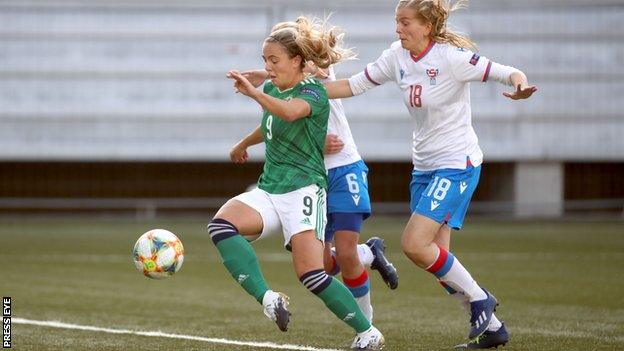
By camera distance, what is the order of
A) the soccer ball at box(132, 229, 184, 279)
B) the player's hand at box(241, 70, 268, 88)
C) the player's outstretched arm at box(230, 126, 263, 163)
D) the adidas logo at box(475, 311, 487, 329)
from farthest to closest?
the player's hand at box(241, 70, 268, 88), the player's outstretched arm at box(230, 126, 263, 163), the adidas logo at box(475, 311, 487, 329), the soccer ball at box(132, 229, 184, 279)

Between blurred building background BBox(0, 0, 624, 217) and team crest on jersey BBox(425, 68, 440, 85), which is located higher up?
team crest on jersey BBox(425, 68, 440, 85)

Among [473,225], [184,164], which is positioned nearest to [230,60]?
[184,164]

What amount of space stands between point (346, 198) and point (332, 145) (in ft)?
1.26


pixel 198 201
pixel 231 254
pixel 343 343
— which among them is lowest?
pixel 198 201

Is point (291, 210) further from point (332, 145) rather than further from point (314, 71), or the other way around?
point (314, 71)

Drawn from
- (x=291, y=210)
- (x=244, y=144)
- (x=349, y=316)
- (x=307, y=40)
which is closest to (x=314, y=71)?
(x=244, y=144)

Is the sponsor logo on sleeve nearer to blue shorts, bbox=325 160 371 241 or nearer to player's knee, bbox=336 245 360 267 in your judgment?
blue shorts, bbox=325 160 371 241

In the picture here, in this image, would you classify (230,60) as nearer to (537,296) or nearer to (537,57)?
(537,57)

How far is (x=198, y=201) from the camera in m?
44.1

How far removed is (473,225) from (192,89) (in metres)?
15.1

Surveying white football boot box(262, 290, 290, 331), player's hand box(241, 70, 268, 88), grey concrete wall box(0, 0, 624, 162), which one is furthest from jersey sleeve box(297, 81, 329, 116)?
grey concrete wall box(0, 0, 624, 162)

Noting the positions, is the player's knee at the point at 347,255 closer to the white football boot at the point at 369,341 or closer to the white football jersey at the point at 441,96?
the white football jersey at the point at 441,96

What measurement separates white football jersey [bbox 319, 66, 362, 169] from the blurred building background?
3432 cm

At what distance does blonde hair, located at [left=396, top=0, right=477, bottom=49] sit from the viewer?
827 centimetres
